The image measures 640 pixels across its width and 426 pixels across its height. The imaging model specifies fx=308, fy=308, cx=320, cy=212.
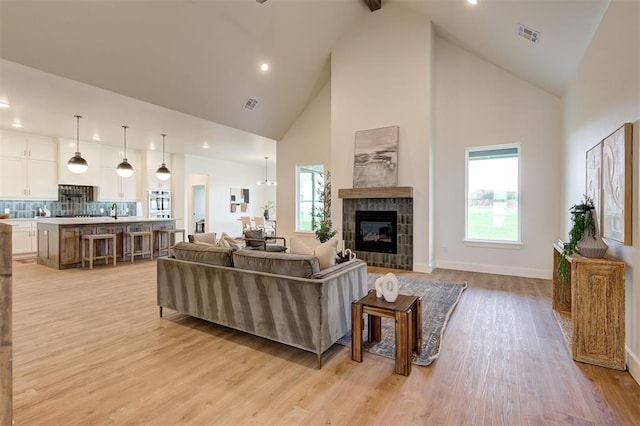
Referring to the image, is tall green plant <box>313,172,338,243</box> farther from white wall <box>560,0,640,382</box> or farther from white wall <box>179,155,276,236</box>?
white wall <box>179,155,276,236</box>

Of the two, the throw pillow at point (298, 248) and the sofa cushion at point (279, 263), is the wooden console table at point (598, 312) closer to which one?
the sofa cushion at point (279, 263)

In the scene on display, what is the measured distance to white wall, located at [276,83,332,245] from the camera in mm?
7477

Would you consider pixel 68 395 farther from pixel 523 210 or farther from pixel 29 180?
pixel 29 180

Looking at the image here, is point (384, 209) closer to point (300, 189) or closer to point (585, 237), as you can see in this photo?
point (300, 189)

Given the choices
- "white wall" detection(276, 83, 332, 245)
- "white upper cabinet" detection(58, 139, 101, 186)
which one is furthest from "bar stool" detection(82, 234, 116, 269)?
"white wall" detection(276, 83, 332, 245)

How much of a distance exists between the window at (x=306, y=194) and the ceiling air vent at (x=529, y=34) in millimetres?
4904

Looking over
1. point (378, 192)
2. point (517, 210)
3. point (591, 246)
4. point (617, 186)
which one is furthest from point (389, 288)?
point (517, 210)

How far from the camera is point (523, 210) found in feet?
17.6

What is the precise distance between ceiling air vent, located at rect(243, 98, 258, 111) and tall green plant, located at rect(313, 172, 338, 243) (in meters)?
2.22

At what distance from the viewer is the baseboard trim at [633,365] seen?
2.20m

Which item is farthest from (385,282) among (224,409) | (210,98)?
(210,98)

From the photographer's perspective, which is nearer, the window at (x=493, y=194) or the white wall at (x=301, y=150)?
the window at (x=493, y=194)

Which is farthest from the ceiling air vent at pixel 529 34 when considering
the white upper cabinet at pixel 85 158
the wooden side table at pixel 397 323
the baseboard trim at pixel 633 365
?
the white upper cabinet at pixel 85 158

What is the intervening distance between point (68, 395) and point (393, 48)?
6.55 meters
